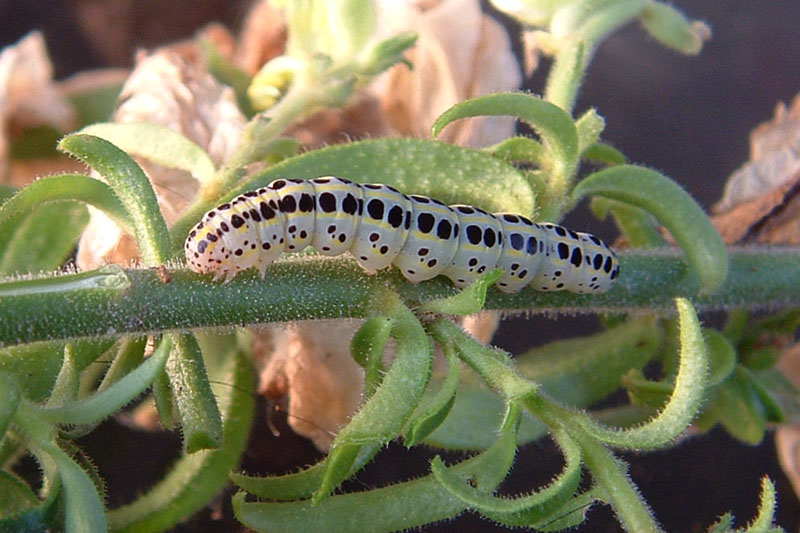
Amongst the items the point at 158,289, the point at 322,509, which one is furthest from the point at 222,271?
the point at 322,509

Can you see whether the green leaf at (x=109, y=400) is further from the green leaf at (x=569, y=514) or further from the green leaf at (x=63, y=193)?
the green leaf at (x=569, y=514)

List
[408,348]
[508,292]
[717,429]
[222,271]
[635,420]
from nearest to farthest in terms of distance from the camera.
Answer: [408,348], [222,271], [508,292], [635,420], [717,429]

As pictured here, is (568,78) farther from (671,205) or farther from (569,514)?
(569,514)

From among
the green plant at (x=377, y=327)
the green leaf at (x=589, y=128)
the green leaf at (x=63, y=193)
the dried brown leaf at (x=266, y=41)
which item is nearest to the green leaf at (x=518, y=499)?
the green plant at (x=377, y=327)

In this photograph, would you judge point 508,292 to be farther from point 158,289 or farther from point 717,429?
point 717,429

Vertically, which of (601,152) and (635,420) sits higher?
(601,152)

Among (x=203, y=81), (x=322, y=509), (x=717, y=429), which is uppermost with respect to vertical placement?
(x=203, y=81)

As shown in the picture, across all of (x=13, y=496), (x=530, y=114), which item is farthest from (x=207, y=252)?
(x=530, y=114)
